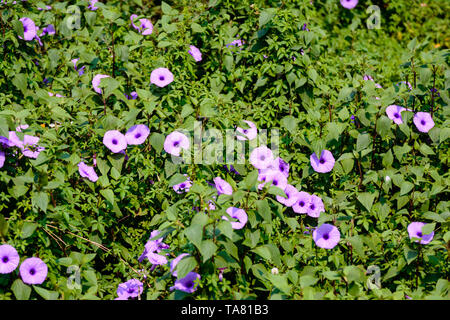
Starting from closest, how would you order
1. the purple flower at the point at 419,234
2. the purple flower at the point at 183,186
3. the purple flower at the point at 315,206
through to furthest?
the purple flower at the point at 419,234 < the purple flower at the point at 183,186 < the purple flower at the point at 315,206

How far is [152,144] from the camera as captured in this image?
2689 mm

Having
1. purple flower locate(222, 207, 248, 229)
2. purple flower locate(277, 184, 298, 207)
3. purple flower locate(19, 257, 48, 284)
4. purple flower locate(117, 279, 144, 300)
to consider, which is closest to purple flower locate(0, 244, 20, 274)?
purple flower locate(19, 257, 48, 284)

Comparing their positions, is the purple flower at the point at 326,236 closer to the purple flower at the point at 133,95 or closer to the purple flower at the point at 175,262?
the purple flower at the point at 175,262

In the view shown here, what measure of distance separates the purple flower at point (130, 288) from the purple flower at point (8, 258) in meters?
0.51

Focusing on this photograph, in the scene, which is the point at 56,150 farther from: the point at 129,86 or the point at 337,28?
the point at 337,28

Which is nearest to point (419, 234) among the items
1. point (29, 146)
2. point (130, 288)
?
point (130, 288)

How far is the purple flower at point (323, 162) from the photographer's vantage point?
9.14 feet

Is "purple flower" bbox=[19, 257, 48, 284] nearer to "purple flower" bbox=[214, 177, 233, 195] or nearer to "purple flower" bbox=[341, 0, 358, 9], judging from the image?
"purple flower" bbox=[214, 177, 233, 195]

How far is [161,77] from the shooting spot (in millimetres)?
2848

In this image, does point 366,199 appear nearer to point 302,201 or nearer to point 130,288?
point 302,201

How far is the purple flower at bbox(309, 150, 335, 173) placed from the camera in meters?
2.79

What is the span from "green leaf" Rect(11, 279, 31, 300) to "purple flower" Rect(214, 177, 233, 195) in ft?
3.22

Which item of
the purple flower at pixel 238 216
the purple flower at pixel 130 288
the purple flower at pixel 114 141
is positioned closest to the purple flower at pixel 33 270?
the purple flower at pixel 130 288
